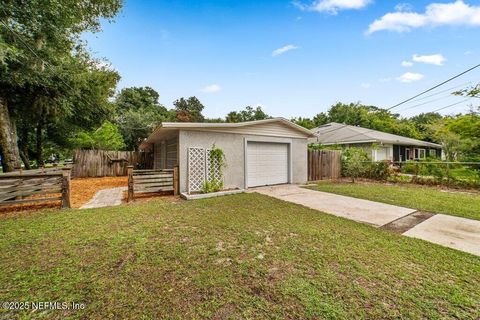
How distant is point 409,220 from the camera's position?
4473 mm

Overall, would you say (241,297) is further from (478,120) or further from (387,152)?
(478,120)

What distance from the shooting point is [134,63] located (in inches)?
527

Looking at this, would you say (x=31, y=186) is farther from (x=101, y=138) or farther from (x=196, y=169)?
(x=101, y=138)

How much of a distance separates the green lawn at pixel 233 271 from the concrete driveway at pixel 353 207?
2.42 ft

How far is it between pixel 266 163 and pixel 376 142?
34.8 feet

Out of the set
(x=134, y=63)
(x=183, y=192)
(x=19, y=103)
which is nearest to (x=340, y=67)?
(x=183, y=192)

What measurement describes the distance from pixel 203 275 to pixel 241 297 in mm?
567

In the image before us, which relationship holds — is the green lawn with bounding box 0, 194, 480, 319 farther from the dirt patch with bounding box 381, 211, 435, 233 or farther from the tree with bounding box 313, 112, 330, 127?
the tree with bounding box 313, 112, 330, 127

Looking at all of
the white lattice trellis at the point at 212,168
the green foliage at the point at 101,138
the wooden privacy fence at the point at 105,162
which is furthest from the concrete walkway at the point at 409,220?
the green foliage at the point at 101,138

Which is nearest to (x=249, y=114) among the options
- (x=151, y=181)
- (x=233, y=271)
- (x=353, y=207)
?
(x=151, y=181)

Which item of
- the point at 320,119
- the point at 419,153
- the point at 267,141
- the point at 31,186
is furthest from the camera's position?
the point at 320,119

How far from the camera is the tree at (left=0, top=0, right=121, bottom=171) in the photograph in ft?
22.9

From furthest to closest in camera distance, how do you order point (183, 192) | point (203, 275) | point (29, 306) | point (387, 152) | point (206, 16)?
point (387, 152) < point (206, 16) < point (183, 192) < point (203, 275) < point (29, 306)

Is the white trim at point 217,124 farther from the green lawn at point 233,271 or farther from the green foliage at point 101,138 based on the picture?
the green foliage at point 101,138
